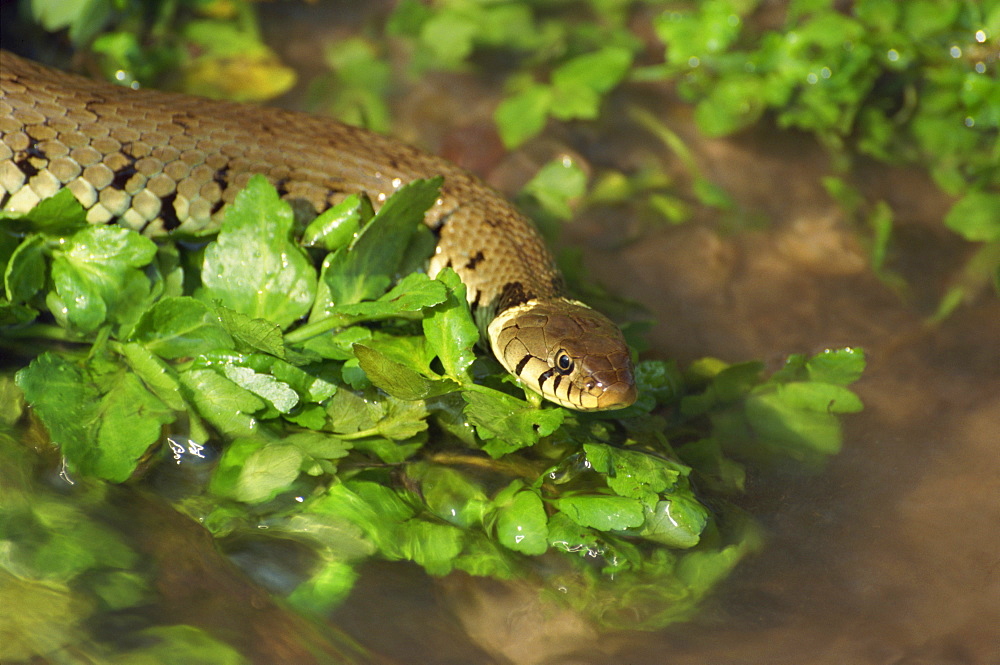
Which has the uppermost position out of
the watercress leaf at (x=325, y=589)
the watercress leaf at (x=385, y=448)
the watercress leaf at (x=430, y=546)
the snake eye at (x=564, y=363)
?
the snake eye at (x=564, y=363)

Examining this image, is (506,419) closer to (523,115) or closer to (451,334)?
(451,334)

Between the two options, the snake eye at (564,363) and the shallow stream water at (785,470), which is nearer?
the shallow stream water at (785,470)

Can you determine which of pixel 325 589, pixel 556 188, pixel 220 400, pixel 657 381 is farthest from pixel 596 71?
pixel 325 589

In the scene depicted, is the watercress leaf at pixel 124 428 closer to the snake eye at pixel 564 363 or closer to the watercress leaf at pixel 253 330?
the watercress leaf at pixel 253 330

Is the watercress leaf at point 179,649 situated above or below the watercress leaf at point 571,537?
below

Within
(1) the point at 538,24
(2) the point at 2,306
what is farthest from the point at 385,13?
(2) the point at 2,306

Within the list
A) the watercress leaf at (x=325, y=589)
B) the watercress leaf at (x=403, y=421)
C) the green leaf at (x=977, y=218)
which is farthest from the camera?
the green leaf at (x=977, y=218)

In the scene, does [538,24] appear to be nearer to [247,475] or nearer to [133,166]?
[133,166]

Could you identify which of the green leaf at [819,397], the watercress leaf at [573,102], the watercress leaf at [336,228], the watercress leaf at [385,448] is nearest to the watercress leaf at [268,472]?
the watercress leaf at [385,448]
